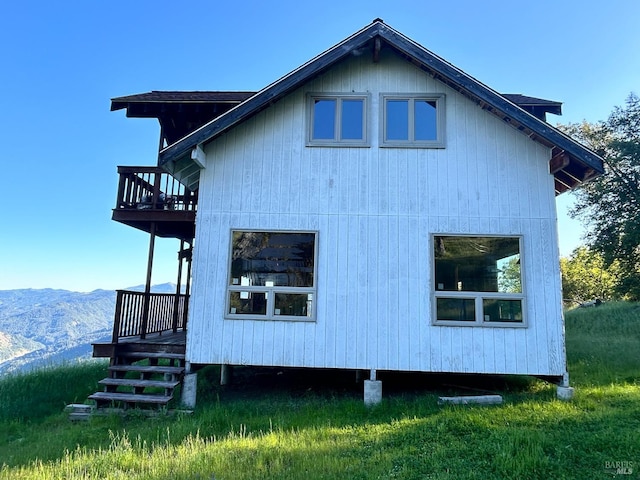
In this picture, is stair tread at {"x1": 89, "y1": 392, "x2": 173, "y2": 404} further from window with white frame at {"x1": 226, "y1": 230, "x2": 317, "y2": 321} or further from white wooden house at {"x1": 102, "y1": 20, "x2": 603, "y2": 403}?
window with white frame at {"x1": 226, "y1": 230, "x2": 317, "y2": 321}

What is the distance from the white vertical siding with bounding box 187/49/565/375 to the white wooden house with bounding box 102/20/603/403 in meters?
0.02

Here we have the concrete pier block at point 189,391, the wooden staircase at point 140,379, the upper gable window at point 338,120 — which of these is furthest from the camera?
the upper gable window at point 338,120

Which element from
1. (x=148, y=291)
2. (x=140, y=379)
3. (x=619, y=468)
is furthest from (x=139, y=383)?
(x=619, y=468)

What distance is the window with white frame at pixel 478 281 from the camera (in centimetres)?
658

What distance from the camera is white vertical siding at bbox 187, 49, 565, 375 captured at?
6.54 meters

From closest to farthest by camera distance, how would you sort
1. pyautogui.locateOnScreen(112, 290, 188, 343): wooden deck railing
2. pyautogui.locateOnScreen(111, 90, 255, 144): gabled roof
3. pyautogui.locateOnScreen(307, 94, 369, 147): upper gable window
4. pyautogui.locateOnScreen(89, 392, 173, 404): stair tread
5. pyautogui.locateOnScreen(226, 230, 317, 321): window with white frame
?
pyautogui.locateOnScreen(89, 392, 173, 404): stair tread → pyautogui.locateOnScreen(226, 230, 317, 321): window with white frame → pyautogui.locateOnScreen(307, 94, 369, 147): upper gable window → pyautogui.locateOnScreen(112, 290, 188, 343): wooden deck railing → pyautogui.locateOnScreen(111, 90, 255, 144): gabled roof

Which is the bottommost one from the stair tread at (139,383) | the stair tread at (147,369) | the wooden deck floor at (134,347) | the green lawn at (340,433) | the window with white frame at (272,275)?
the green lawn at (340,433)

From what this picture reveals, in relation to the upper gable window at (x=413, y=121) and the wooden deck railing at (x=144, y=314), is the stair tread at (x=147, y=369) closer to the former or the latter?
the wooden deck railing at (x=144, y=314)

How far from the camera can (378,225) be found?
6.83m

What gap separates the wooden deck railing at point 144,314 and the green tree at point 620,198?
59.4 feet

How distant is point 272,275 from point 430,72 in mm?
4727

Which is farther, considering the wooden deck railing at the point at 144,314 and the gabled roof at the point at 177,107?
the gabled roof at the point at 177,107

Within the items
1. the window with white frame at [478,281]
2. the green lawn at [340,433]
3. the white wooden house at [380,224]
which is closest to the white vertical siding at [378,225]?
→ the white wooden house at [380,224]

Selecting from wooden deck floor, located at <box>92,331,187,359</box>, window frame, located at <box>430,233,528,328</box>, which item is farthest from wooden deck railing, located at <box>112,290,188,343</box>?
window frame, located at <box>430,233,528,328</box>
